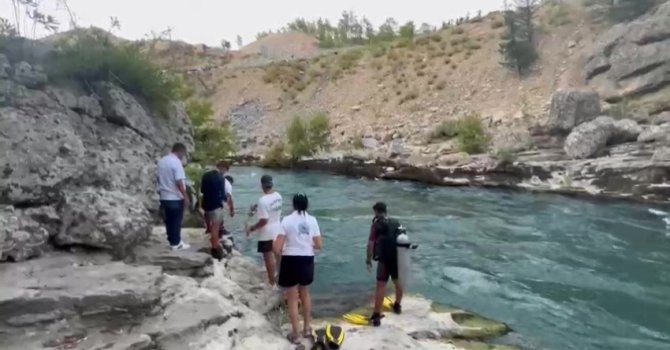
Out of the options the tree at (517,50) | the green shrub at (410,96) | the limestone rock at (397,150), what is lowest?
the limestone rock at (397,150)

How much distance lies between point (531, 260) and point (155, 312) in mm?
9883

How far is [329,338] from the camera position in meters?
7.28

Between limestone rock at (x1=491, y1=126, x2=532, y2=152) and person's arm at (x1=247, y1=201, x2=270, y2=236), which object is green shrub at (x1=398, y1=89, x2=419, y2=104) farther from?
person's arm at (x1=247, y1=201, x2=270, y2=236)

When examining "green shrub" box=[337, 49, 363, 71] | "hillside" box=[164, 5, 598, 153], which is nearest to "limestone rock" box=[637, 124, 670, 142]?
"hillside" box=[164, 5, 598, 153]

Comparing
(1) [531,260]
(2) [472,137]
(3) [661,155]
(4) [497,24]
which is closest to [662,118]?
(3) [661,155]

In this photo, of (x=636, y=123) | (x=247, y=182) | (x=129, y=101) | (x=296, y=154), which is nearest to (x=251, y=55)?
(x=296, y=154)

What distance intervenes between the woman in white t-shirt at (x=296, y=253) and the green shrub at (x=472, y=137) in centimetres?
2298

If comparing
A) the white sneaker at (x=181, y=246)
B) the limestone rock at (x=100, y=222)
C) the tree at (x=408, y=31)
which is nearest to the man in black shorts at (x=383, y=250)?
the white sneaker at (x=181, y=246)

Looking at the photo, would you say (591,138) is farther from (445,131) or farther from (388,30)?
(388,30)

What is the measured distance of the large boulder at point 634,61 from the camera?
1232 inches

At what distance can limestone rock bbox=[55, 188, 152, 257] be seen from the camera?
26.4 ft

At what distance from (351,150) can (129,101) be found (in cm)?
2338

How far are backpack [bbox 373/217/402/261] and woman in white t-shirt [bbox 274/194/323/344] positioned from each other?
4.30 ft

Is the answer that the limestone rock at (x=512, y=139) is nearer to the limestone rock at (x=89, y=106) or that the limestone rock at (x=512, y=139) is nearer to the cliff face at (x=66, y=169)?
the cliff face at (x=66, y=169)
